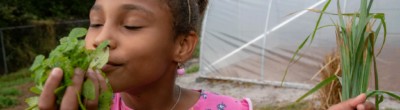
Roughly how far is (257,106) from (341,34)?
5.12 meters

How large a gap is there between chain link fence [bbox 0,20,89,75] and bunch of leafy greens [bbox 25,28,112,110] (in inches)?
392

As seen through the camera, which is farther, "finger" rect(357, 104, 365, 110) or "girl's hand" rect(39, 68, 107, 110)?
"finger" rect(357, 104, 365, 110)

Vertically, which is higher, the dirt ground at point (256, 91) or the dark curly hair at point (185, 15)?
the dark curly hair at point (185, 15)

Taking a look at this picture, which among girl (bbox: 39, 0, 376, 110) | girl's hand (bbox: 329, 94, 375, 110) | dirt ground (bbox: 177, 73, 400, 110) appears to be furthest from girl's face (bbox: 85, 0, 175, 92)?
dirt ground (bbox: 177, 73, 400, 110)

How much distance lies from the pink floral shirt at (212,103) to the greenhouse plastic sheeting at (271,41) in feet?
17.6

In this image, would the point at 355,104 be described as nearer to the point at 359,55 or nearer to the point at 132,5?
the point at 359,55

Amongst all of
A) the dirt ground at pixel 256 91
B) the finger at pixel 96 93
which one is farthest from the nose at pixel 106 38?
the dirt ground at pixel 256 91

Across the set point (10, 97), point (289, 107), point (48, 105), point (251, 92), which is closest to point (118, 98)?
point (48, 105)

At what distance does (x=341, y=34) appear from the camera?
1694 millimetres

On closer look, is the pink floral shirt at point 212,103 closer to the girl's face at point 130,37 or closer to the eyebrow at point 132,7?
the girl's face at point 130,37

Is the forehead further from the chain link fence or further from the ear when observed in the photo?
the chain link fence

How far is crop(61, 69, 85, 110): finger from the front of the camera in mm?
979

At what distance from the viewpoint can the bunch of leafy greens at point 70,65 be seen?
1.00 m

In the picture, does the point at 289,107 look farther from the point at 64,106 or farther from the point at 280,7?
the point at 64,106
